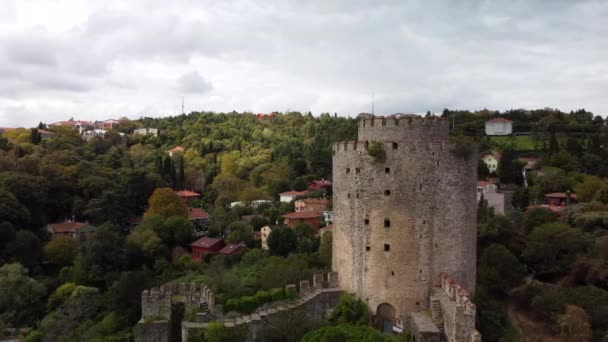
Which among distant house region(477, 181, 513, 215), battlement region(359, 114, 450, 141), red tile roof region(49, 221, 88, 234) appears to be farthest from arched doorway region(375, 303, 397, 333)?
red tile roof region(49, 221, 88, 234)

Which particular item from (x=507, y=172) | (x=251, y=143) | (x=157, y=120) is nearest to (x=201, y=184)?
(x=251, y=143)

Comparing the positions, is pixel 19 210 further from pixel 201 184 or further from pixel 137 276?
pixel 201 184

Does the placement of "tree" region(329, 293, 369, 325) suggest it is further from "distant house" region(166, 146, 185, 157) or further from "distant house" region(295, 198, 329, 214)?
"distant house" region(166, 146, 185, 157)

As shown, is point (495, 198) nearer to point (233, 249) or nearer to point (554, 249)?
point (554, 249)

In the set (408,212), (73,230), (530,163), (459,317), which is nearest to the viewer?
(459,317)

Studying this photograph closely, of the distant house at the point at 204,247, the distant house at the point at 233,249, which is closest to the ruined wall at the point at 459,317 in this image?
the distant house at the point at 233,249

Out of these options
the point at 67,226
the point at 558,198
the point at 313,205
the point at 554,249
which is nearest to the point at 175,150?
the point at 313,205
